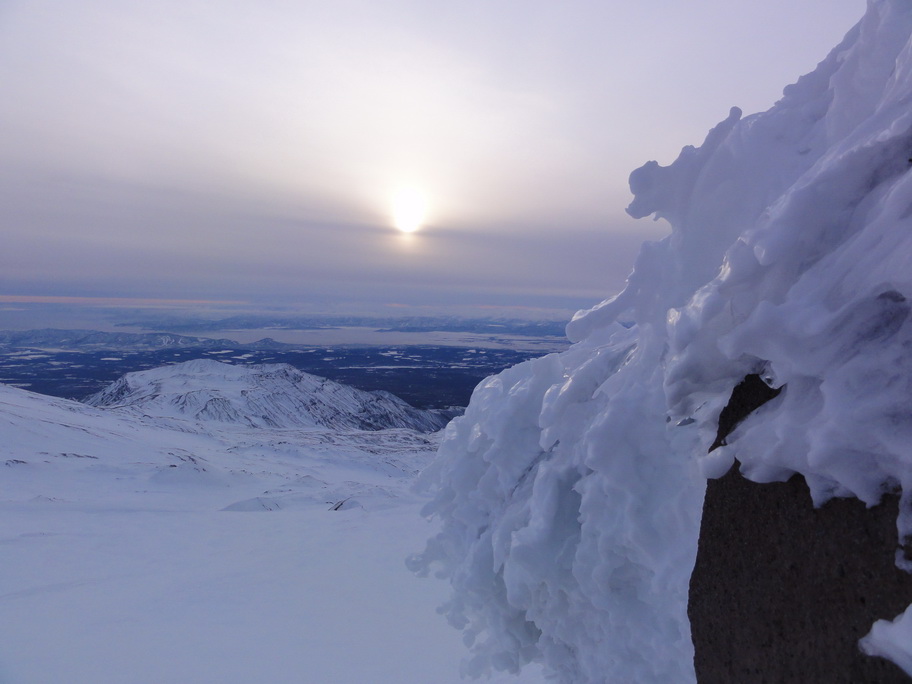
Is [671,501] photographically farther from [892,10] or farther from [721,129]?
[892,10]

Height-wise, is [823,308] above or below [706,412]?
above

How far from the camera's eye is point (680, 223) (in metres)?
4.26

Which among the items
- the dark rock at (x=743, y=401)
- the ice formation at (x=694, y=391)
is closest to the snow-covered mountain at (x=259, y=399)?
the ice formation at (x=694, y=391)

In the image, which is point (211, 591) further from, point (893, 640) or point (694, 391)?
point (893, 640)

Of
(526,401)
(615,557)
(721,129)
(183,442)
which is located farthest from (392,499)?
(183,442)

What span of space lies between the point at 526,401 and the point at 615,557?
1919 millimetres

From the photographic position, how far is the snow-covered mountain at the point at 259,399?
9569cm

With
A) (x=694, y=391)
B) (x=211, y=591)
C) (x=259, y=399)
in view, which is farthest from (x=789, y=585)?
(x=259, y=399)

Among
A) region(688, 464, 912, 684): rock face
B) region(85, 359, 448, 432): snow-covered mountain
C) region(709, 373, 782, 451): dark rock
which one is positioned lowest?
region(85, 359, 448, 432): snow-covered mountain

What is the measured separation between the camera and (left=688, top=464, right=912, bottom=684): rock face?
7.75ft

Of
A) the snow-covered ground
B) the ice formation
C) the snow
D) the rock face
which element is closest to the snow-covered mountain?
the snow-covered ground

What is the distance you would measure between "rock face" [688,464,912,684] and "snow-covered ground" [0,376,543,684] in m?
4.37

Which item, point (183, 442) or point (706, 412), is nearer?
point (706, 412)

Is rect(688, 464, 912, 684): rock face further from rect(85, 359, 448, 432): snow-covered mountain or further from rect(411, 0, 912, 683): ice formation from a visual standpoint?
rect(85, 359, 448, 432): snow-covered mountain
